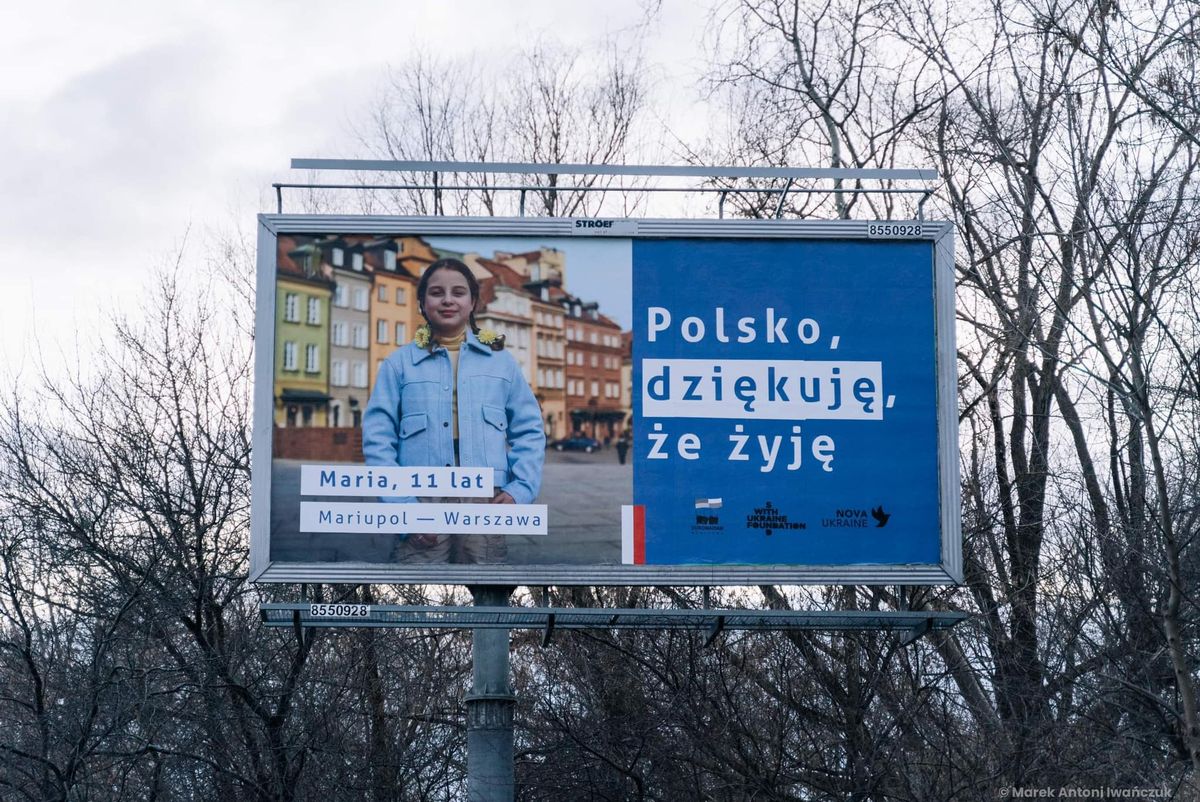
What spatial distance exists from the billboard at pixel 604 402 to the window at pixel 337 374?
0.04 ft

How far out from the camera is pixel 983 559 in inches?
640

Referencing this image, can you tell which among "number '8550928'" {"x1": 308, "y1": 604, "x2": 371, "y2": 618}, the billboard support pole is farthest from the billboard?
the billboard support pole

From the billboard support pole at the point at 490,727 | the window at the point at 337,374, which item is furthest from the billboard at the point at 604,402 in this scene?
the billboard support pole at the point at 490,727

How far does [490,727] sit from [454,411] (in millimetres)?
2215

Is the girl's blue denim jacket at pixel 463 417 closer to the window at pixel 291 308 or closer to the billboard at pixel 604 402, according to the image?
the billboard at pixel 604 402

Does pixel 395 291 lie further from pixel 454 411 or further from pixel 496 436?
pixel 496 436

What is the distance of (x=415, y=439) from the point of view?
9438mm

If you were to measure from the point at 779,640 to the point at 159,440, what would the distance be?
7287 millimetres

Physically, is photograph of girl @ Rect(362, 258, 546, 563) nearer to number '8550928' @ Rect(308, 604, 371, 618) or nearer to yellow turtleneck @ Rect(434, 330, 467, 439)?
yellow turtleneck @ Rect(434, 330, 467, 439)

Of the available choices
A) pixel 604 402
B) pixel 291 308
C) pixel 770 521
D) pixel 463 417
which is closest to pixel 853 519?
pixel 770 521

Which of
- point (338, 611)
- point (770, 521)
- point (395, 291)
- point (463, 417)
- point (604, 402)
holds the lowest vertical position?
point (338, 611)

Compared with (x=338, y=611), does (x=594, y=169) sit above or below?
above

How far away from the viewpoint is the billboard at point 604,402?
9289mm

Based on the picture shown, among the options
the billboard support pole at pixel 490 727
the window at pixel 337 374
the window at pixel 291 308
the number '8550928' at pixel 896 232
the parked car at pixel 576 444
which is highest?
the number '8550928' at pixel 896 232
